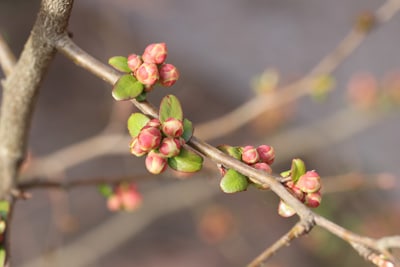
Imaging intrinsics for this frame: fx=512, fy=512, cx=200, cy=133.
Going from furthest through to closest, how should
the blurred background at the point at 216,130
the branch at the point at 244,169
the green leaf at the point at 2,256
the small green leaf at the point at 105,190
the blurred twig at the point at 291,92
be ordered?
1. the blurred background at the point at 216,130
2. the blurred twig at the point at 291,92
3. the small green leaf at the point at 105,190
4. the green leaf at the point at 2,256
5. the branch at the point at 244,169

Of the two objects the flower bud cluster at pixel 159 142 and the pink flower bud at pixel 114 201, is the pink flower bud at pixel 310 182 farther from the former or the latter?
the pink flower bud at pixel 114 201

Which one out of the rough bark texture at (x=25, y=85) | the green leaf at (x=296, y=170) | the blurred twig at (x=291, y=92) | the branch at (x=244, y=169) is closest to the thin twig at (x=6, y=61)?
the rough bark texture at (x=25, y=85)

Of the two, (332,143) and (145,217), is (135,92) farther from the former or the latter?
(332,143)

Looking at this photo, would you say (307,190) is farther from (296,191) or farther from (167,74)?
(167,74)

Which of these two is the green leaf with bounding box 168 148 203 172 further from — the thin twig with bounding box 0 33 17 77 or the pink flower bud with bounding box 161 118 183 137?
the thin twig with bounding box 0 33 17 77

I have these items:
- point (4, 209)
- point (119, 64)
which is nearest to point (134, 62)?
point (119, 64)

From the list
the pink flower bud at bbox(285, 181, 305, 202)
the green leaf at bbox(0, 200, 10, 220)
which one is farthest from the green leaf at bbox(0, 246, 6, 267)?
the pink flower bud at bbox(285, 181, 305, 202)

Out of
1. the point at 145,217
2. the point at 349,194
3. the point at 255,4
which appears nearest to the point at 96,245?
the point at 145,217
